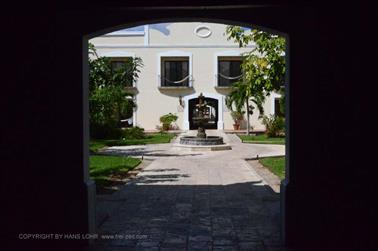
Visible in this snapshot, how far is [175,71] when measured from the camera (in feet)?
100

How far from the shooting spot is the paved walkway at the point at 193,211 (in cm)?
571

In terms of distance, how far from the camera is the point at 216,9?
5.22 meters

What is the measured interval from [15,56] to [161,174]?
295 inches

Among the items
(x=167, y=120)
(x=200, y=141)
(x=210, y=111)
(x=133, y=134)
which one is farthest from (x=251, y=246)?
(x=210, y=111)

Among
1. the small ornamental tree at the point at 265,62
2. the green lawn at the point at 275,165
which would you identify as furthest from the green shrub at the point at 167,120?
the small ornamental tree at the point at 265,62

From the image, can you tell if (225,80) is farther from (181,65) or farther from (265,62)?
(265,62)

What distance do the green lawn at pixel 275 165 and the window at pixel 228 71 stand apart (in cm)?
1564

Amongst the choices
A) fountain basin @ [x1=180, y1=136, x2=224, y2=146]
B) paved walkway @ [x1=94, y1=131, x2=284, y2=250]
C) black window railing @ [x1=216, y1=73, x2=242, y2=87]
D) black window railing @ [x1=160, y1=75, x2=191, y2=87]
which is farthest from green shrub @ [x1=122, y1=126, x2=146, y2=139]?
paved walkway @ [x1=94, y1=131, x2=284, y2=250]

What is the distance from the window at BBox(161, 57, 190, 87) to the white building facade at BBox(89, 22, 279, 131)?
0.07 metres

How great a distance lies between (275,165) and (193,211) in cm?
634

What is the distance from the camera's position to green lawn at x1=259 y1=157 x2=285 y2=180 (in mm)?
11831

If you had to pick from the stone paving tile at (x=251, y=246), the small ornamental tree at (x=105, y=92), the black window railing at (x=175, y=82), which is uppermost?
the black window railing at (x=175, y=82)

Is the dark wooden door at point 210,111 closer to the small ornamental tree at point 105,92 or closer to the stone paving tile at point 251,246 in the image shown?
the small ornamental tree at point 105,92

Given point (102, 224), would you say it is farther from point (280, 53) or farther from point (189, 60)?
point (189, 60)
